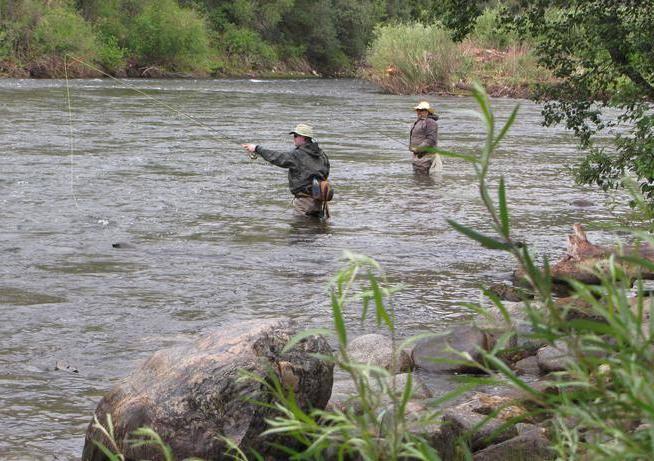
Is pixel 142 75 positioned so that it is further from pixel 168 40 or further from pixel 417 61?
pixel 417 61

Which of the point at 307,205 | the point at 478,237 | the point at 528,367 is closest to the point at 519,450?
the point at 528,367

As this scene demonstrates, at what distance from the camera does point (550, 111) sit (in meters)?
9.65

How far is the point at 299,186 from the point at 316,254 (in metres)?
1.80

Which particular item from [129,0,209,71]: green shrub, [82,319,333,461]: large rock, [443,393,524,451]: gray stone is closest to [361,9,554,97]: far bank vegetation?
[129,0,209,71]: green shrub

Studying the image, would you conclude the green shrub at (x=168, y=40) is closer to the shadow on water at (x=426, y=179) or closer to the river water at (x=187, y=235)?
the river water at (x=187, y=235)

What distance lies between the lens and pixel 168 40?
49688 millimetres

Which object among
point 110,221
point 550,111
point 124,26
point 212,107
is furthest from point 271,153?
point 124,26

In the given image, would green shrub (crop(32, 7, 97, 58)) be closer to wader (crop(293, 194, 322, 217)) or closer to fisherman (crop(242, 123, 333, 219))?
wader (crop(293, 194, 322, 217))

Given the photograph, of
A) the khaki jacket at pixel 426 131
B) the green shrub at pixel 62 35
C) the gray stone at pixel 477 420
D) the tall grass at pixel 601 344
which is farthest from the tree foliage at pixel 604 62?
the green shrub at pixel 62 35

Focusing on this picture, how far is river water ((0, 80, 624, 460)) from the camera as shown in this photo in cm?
702

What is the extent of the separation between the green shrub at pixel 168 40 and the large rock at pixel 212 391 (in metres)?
45.0

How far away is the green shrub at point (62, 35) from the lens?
4275cm

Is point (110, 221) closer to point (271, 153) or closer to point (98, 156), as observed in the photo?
point (271, 153)

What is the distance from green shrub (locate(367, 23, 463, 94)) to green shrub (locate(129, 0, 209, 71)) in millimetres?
12892
